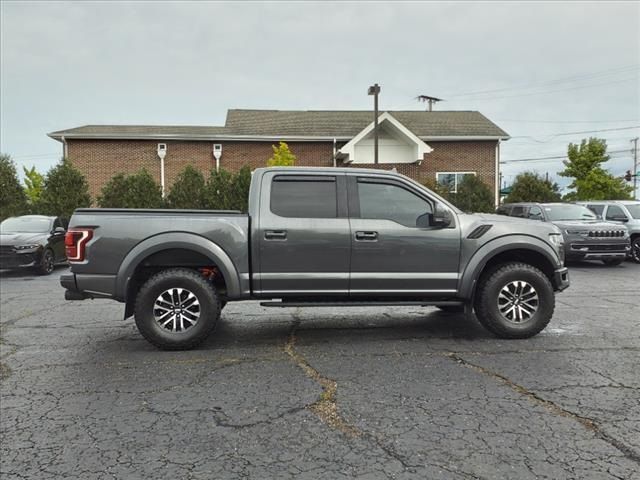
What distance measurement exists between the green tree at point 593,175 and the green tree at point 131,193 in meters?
20.6

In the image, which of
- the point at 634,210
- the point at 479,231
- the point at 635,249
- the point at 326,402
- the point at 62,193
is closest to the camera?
the point at 326,402

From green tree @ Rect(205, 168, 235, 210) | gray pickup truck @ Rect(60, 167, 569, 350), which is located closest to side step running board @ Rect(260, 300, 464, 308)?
gray pickup truck @ Rect(60, 167, 569, 350)

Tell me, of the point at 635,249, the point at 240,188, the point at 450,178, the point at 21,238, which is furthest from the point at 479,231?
the point at 450,178

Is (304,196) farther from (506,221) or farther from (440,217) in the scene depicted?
(506,221)

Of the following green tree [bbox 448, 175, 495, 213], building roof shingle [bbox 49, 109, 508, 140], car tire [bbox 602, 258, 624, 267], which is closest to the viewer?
car tire [bbox 602, 258, 624, 267]

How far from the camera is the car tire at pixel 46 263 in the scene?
12.6 m

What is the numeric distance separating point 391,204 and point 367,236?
0.50 metres

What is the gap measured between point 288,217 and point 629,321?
4.81 m

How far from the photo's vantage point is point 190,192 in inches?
826

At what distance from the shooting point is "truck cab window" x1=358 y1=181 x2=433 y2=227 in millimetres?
5590

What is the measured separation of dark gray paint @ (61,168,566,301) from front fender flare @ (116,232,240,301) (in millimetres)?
11

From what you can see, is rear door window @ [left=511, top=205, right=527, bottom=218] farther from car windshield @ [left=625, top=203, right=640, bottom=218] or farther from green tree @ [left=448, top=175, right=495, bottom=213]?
green tree @ [left=448, top=175, right=495, bottom=213]

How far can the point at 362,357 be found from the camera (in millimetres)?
5023

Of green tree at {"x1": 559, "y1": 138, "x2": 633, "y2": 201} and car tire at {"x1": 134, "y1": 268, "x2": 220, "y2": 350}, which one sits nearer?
car tire at {"x1": 134, "y1": 268, "x2": 220, "y2": 350}
